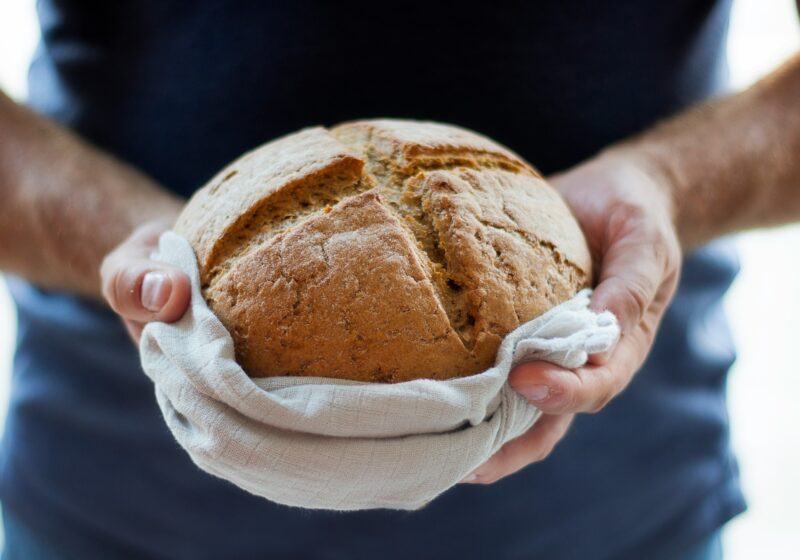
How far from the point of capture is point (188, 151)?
6.14 feet

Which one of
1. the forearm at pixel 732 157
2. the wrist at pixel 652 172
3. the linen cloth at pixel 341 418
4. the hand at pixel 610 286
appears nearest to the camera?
the linen cloth at pixel 341 418

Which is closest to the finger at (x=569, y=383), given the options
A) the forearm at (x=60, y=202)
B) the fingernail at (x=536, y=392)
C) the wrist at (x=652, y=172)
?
the fingernail at (x=536, y=392)

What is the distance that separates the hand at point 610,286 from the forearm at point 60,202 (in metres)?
0.91

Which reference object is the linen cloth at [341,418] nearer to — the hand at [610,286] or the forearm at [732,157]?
the hand at [610,286]

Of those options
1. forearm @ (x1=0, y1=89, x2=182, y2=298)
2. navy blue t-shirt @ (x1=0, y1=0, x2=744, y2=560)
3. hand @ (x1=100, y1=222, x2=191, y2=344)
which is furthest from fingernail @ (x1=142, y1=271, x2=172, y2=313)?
navy blue t-shirt @ (x1=0, y1=0, x2=744, y2=560)

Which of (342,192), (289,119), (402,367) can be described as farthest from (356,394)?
(289,119)

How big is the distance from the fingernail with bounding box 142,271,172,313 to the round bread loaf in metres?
0.07

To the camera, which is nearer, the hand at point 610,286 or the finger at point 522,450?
the hand at point 610,286

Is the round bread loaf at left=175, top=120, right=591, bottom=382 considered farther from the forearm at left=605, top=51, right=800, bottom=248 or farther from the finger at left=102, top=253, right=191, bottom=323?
the forearm at left=605, top=51, right=800, bottom=248

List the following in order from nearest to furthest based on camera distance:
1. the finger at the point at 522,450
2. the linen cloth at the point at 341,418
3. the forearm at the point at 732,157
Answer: the linen cloth at the point at 341,418 → the finger at the point at 522,450 → the forearm at the point at 732,157

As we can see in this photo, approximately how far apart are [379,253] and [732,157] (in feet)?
3.73

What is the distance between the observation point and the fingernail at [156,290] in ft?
3.98

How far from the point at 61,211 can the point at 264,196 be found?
78 centimetres

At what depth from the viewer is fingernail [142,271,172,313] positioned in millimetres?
1214
